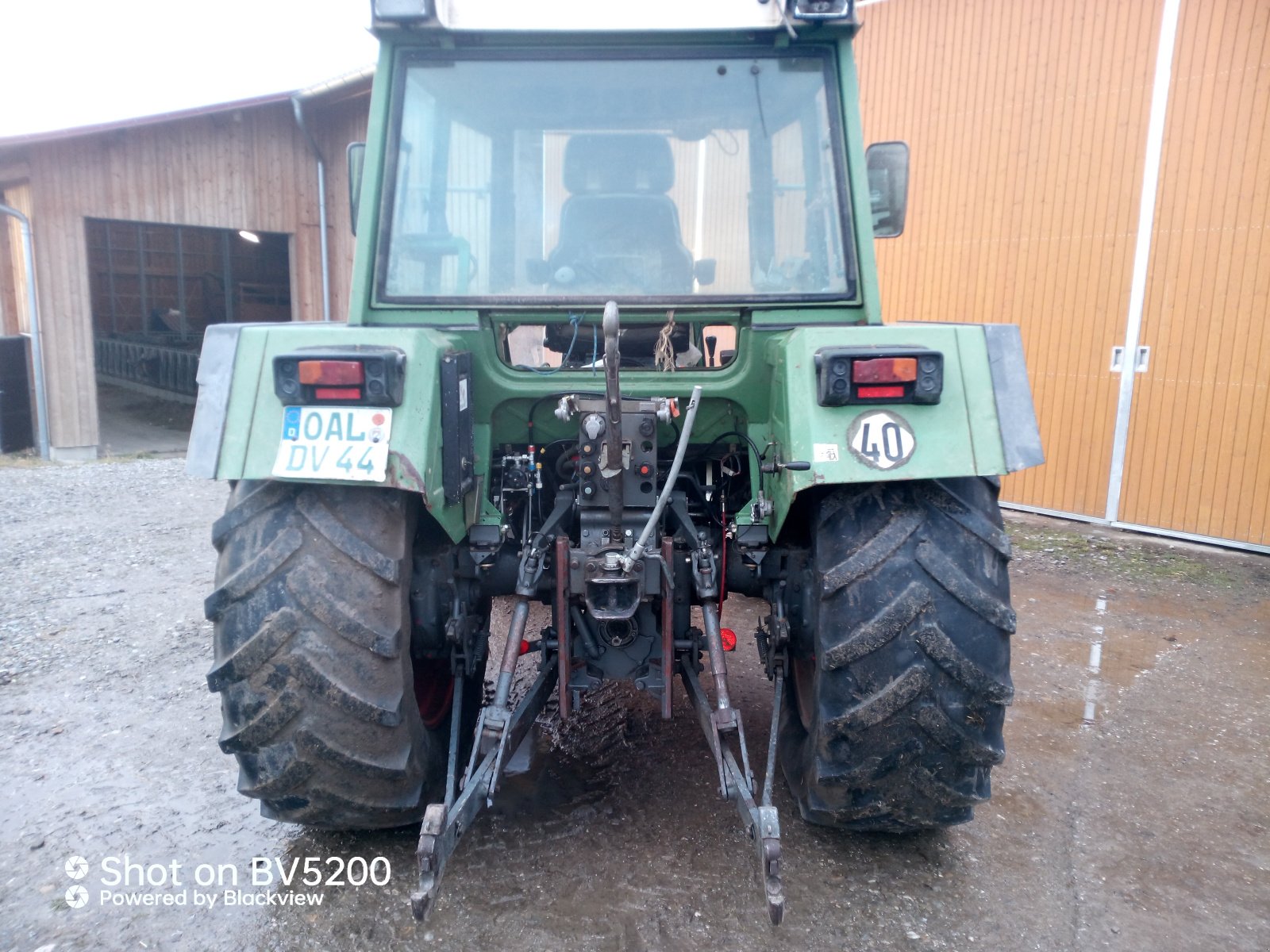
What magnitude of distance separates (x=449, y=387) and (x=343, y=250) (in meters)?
11.1

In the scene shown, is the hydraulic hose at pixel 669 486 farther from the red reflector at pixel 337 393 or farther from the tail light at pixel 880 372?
the red reflector at pixel 337 393

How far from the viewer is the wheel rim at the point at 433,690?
2992 millimetres

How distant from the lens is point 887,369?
7.21 ft

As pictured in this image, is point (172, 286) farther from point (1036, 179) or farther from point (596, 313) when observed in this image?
point (596, 313)

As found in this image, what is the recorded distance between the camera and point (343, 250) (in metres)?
12.5

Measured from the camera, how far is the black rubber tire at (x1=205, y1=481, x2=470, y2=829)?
2246 mm

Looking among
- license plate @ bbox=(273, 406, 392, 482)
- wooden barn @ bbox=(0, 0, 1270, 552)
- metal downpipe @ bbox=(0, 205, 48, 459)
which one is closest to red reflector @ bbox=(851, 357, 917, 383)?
license plate @ bbox=(273, 406, 392, 482)

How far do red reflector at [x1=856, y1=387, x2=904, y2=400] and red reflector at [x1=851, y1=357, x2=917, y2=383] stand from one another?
3 centimetres

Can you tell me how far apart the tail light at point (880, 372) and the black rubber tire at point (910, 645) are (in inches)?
10.5

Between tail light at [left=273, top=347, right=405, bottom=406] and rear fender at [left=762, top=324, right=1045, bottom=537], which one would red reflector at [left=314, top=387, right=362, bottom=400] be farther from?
rear fender at [left=762, top=324, right=1045, bottom=537]

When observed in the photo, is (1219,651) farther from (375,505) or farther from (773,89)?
(375,505)

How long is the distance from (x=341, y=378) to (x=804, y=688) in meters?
1.65

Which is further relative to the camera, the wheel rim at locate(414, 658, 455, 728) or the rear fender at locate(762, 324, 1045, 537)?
the wheel rim at locate(414, 658, 455, 728)

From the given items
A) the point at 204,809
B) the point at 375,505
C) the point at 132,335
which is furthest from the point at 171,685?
the point at 132,335
